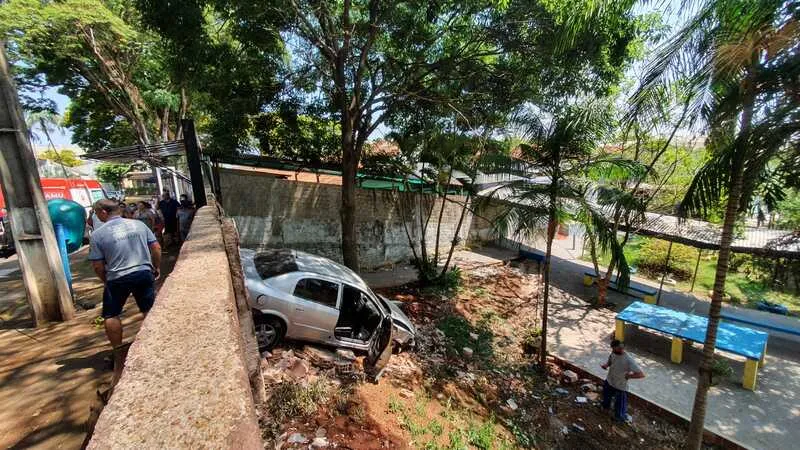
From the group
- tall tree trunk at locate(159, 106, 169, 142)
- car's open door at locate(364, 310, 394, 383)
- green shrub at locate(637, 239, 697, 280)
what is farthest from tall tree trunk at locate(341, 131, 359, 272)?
green shrub at locate(637, 239, 697, 280)

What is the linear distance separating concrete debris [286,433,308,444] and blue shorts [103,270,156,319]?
81.8 inches

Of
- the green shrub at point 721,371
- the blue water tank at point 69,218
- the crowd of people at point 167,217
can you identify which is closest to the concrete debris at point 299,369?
the blue water tank at point 69,218

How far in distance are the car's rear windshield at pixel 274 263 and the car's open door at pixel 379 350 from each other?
5.69ft

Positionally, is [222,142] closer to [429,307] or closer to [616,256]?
[429,307]

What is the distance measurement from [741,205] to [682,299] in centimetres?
979

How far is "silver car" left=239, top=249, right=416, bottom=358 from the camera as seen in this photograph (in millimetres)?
5016

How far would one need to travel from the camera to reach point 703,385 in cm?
475

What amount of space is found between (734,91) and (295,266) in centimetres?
658

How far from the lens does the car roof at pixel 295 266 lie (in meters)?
5.41

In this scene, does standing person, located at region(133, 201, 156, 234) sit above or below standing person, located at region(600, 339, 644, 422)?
above

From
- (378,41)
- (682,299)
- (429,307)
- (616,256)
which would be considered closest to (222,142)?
(378,41)

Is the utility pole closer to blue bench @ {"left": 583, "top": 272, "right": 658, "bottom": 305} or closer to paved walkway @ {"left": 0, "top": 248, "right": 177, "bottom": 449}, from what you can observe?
paved walkway @ {"left": 0, "top": 248, "right": 177, "bottom": 449}

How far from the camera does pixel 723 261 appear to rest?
4625 millimetres

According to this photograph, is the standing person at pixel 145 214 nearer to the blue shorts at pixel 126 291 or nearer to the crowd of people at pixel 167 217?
the crowd of people at pixel 167 217
